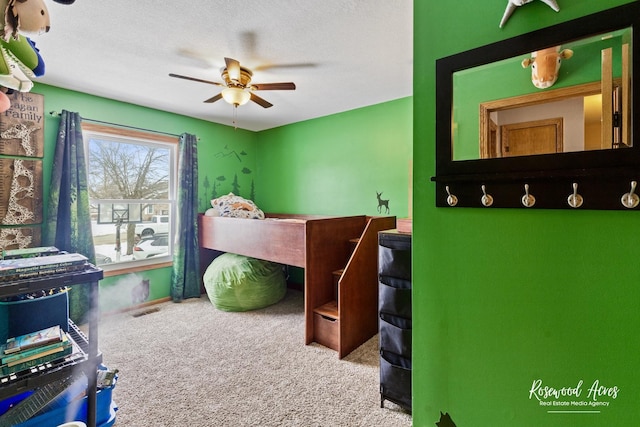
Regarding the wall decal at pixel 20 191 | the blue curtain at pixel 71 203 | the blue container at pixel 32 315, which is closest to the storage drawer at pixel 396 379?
the blue container at pixel 32 315

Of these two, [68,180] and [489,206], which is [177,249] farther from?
[489,206]

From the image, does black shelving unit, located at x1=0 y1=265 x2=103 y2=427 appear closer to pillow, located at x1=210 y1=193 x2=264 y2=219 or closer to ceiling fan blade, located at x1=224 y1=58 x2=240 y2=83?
ceiling fan blade, located at x1=224 y1=58 x2=240 y2=83

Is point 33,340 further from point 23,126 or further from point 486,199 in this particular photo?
point 23,126

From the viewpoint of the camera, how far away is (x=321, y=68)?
2338mm

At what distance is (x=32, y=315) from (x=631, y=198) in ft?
7.05

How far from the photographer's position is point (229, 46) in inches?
79.7

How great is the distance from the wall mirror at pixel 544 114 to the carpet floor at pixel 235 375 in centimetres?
140

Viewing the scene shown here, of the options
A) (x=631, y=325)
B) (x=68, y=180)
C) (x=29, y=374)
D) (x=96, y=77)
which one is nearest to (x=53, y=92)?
(x=96, y=77)

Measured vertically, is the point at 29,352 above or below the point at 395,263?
below

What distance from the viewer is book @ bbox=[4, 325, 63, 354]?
3.53 ft

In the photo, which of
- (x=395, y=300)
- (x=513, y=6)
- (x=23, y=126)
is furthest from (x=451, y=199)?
(x=23, y=126)

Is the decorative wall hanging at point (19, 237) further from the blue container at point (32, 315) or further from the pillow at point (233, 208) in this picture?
the blue container at point (32, 315)

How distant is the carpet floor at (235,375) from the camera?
1.58 meters

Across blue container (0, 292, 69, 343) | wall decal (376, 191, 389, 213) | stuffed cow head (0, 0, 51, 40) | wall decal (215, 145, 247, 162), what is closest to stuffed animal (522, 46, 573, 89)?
stuffed cow head (0, 0, 51, 40)
